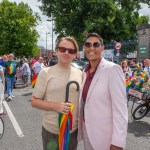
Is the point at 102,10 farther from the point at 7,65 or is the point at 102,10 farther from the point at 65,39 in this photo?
the point at 65,39

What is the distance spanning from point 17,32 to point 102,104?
36056mm

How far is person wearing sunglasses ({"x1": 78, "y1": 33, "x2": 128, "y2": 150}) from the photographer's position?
6.89 feet

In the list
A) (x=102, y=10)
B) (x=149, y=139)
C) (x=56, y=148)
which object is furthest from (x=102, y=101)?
(x=102, y=10)

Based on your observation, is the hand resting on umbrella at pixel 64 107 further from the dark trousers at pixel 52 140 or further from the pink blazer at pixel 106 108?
the dark trousers at pixel 52 140

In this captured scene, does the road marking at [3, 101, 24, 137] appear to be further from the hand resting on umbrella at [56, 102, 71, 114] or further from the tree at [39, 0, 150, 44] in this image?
the tree at [39, 0, 150, 44]

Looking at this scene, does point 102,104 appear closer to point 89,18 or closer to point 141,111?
point 141,111

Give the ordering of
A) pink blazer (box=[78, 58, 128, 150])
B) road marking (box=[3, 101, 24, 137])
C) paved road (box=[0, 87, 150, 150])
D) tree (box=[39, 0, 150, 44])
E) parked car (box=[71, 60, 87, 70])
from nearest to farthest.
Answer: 1. pink blazer (box=[78, 58, 128, 150])
2. paved road (box=[0, 87, 150, 150])
3. road marking (box=[3, 101, 24, 137])
4. parked car (box=[71, 60, 87, 70])
5. tree (box=[39, 0, 150, 44])

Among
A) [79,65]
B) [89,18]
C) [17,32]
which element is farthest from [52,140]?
[17,32]

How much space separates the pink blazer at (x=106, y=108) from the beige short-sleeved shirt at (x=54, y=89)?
0.62 ft

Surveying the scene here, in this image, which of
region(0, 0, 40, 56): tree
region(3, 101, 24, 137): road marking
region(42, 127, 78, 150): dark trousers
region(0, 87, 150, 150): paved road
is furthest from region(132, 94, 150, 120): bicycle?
region(0, 0, 40, 56): tree

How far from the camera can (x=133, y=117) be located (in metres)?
6.86

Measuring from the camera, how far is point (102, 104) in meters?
2.15

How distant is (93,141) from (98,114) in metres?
0.25

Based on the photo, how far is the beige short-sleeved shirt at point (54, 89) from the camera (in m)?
2.35
